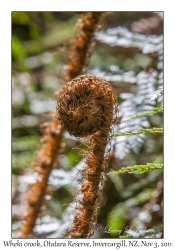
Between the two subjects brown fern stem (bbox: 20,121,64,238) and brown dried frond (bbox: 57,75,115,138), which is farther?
brown fern stem (bbox: 20,121,64,238)

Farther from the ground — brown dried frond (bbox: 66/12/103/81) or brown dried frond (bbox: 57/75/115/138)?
brown dried frond (bbox: 66/12/103/81)

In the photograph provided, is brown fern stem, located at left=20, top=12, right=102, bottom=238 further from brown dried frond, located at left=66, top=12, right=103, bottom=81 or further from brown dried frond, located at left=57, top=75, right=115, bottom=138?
brown dried frond, located at left=57, top=75, right=115, bottom=138

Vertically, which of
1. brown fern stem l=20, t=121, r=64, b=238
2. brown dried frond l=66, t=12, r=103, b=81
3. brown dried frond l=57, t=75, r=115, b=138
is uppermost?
brown dried frond l=66, t=12, r=103, b=81

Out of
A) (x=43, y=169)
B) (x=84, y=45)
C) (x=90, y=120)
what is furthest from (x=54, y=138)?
(x=90, y=120)

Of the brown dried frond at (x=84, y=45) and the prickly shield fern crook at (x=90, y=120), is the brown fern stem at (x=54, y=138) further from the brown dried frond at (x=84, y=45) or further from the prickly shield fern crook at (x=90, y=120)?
the prickly shield fern crook at (x=90, y=120)

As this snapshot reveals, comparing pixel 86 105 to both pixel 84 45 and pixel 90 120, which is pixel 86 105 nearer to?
pixel 90 120

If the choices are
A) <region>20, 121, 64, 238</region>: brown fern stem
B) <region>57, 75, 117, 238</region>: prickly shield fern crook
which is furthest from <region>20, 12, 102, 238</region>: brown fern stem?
<region>57, 75, 117, 238</region>: prickly shield fern crook
